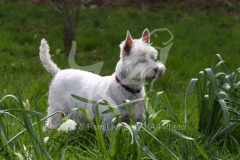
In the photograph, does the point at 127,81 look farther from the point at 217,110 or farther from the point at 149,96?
the point at 217,110

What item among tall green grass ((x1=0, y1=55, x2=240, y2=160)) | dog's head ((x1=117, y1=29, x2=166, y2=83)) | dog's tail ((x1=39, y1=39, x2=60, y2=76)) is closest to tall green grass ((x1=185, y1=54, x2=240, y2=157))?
tall green grass ((x1=0, y1=55, x2=240, y2=160))

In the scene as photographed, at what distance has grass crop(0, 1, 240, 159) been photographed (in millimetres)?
3924

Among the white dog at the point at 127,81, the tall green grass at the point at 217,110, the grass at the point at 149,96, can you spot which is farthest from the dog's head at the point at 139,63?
the tall green grass at the point at 217,110

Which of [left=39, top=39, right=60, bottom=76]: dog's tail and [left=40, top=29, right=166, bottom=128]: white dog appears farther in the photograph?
[left=39, top=39, right=60, bottom=76]: dog's tail

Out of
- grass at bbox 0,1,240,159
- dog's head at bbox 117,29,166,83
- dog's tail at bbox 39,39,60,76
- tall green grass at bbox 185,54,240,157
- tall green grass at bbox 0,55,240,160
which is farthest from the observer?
A: dog's tail at bbox 39,39,60,76

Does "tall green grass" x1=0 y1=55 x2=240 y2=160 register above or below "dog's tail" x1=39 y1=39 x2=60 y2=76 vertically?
below

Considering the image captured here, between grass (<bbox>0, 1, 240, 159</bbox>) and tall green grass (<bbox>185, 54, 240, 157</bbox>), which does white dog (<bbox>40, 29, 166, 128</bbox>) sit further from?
tall green grass (<bbox>185, 54, 240, 157</bbox>)

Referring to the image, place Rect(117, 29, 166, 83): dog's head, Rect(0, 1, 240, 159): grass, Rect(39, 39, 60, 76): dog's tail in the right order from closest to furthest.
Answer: Rect(0, 1, 240, 159): grass < Rect(117, 29, 166, 83): dog's head < Rect(39, 39, 60, 76): dog's tail

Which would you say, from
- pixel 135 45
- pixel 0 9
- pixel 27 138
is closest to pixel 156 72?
pixel 135 45

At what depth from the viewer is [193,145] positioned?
13.9 feet

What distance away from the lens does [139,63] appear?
5.05 m

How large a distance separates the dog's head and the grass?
11.9 inches

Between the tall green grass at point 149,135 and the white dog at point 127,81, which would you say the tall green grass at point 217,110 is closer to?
the tall green grass at point 149,135

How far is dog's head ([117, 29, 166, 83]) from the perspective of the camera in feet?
16.0
